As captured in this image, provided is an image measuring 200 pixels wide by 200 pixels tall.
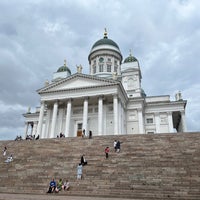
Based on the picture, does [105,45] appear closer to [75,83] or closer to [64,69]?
[64,69]

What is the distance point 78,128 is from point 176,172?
23726 millimetres

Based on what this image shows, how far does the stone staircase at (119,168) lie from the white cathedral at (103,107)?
34.6ft

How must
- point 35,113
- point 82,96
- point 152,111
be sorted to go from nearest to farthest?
point 82,96 < point 152,111 < point 35,113

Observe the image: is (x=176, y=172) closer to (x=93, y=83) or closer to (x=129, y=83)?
(x=93, y=83)

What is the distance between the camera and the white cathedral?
3189 cm

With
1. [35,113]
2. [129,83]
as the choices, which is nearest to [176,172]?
[129,83]

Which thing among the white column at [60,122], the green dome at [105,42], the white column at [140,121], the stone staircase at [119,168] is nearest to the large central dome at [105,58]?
the green dome at [105,42]

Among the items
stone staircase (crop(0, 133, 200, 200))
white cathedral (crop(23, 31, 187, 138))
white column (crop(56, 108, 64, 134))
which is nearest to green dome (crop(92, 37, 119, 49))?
white cathedral (crop(23, 31, 187, 138))

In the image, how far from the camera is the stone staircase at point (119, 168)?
38.0ft

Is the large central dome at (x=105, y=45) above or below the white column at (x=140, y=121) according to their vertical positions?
above

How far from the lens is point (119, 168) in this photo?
14.3 meters

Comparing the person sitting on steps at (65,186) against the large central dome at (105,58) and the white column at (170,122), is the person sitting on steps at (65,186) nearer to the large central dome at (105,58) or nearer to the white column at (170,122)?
the white column at (170,122)

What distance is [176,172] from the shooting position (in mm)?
12852

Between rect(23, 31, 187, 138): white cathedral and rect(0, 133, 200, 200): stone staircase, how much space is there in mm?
10552
